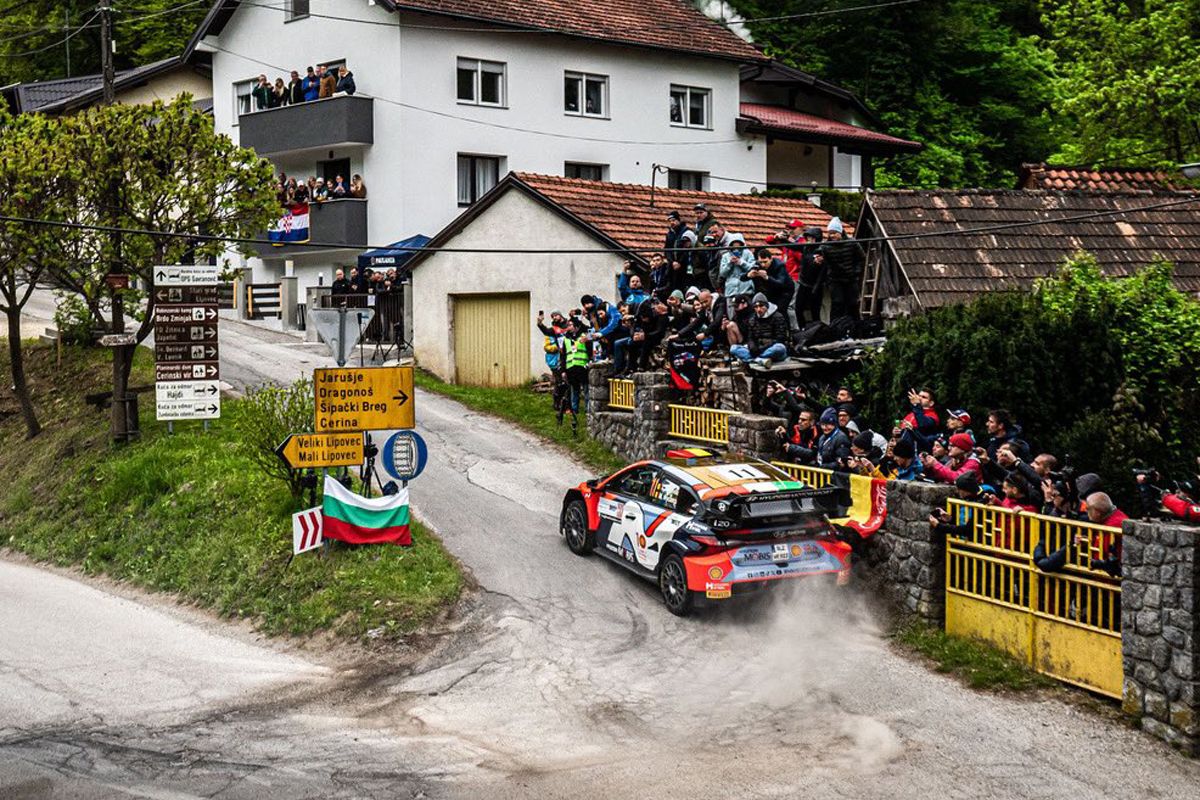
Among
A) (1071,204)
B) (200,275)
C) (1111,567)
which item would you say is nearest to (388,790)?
(1111,567)

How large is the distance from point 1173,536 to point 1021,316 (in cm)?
701

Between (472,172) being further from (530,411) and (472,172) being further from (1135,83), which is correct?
(1135,83)

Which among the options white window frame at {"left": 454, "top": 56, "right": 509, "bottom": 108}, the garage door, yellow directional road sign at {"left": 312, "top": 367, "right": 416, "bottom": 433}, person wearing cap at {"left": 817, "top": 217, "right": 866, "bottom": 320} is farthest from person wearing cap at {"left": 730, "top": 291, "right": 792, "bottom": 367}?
white window frame at {"left": 454, "top": 56, "right": 509, "bottom": 108}

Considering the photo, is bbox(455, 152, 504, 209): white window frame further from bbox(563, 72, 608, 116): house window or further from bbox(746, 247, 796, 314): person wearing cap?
bbox(746, 247, 796, 314): person wearing cap

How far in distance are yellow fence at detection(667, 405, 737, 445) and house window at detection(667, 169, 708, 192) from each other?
22.6 meters

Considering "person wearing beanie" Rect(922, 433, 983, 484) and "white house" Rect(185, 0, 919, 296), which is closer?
"person wearing beanie" Rect(922, 433, 983, 484)

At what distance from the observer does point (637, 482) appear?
54.9 ft

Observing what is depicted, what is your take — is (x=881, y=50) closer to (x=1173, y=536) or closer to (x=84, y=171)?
(x=84, y=171)

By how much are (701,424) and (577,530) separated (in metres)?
3.33

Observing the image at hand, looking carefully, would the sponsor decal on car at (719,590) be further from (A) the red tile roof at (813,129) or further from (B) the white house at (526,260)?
(A) the red tile roof at (813,129)

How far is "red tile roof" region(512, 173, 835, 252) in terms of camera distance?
2688 cm

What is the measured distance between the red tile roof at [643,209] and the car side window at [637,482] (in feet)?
31.7

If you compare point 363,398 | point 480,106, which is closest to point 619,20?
point 480,106

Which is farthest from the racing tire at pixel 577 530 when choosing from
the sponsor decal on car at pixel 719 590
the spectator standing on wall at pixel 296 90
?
the spectator standing on wall at pixel 296 90
